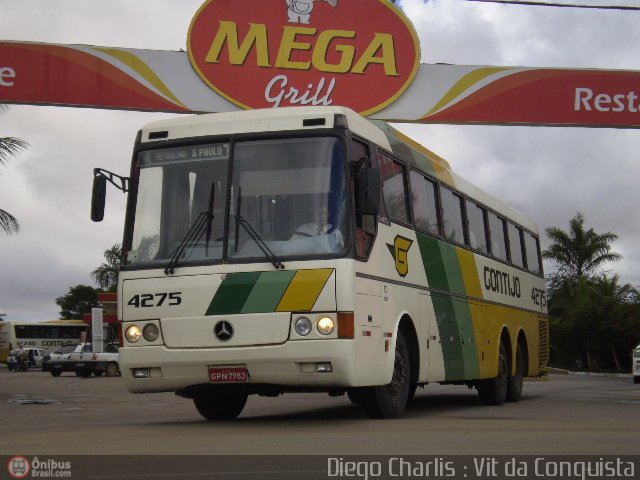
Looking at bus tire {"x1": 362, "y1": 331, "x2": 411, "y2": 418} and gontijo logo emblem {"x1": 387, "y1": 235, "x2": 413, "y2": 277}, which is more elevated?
gontijo logo emblem {"x1": 387, "y1": 235, "x2": 413, "y2": 277}

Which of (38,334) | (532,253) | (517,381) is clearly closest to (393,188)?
(517,381)

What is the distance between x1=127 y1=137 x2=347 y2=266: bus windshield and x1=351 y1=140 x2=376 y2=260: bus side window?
24 cm

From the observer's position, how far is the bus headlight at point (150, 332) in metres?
12.1

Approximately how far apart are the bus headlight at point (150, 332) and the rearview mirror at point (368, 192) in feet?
8.34

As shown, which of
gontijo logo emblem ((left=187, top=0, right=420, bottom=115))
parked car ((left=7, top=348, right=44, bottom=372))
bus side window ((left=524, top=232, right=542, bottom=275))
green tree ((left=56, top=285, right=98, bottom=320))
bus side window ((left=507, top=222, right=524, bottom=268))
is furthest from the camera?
green tree ((left=56, top=285, right=98, bottom=320))

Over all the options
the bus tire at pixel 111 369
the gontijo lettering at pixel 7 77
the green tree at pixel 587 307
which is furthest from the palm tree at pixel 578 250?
the gontijo lettering at pixel 7 77

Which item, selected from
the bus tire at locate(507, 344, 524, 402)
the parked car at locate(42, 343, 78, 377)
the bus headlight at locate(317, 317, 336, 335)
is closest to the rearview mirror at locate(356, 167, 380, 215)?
the bus headlight at locate(317, 317, 336, 335)

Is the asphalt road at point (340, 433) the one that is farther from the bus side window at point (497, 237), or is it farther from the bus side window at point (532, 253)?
the bus side window at point (532, 253)

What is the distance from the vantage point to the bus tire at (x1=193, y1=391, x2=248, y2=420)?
1392 centimetres

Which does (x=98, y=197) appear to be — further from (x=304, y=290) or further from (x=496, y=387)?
(x=496, y=387)

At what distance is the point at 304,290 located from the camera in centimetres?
1149

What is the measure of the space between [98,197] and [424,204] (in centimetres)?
453

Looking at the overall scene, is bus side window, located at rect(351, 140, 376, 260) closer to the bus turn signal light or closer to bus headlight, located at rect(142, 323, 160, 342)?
the bus turn signal light
